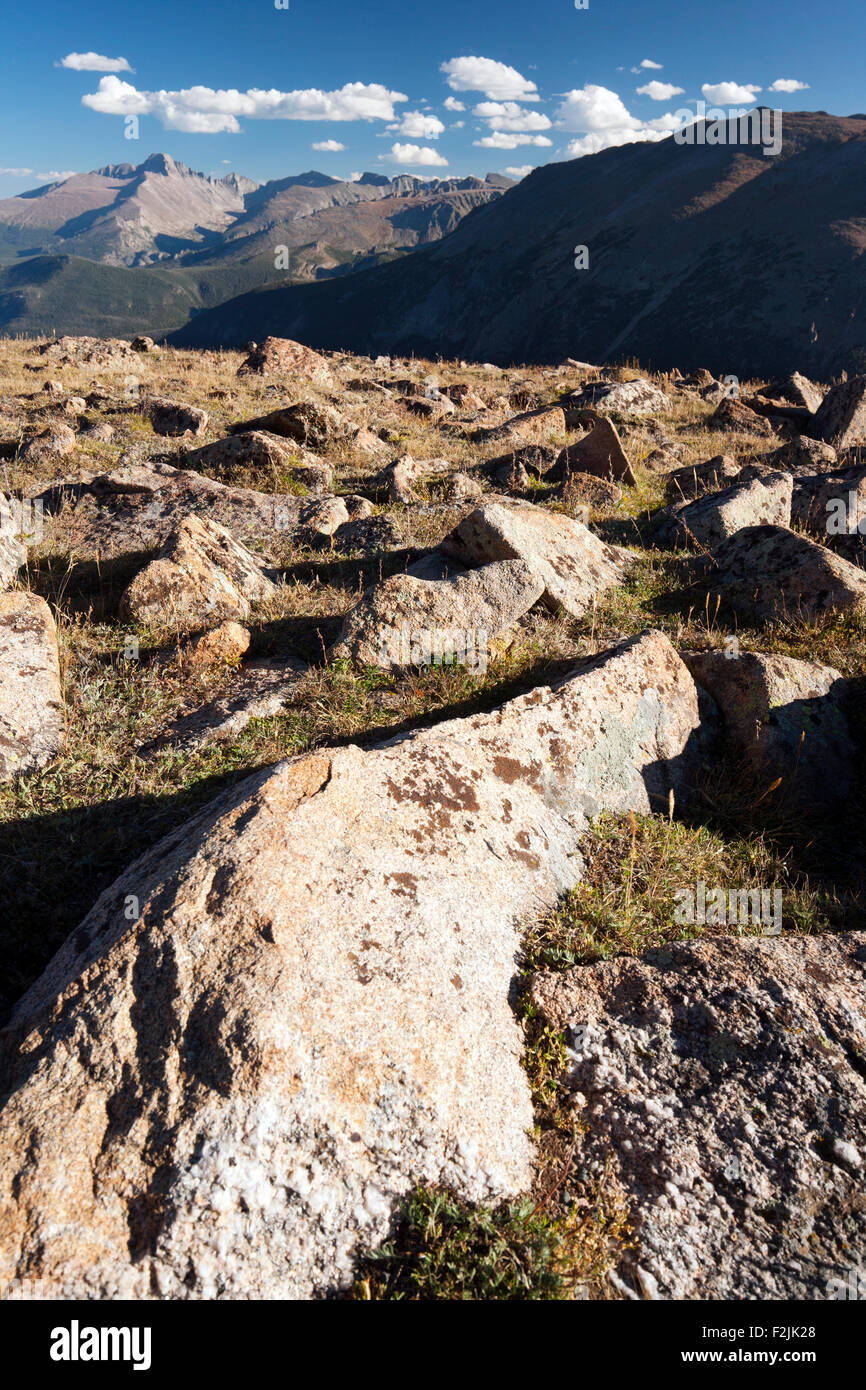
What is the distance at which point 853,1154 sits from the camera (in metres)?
2.39

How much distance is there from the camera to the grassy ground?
214 centimetres

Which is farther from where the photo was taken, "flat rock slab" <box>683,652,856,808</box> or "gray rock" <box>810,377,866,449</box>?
"gray rock" <box>810,377,866,449</box>

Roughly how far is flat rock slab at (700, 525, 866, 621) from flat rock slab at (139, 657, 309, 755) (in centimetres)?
476

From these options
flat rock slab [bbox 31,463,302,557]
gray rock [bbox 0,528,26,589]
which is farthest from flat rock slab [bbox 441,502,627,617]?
gray rock [bbox 0,528,26,589]

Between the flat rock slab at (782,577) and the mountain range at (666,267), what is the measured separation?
64.6m

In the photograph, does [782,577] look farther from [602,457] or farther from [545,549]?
[602,457]

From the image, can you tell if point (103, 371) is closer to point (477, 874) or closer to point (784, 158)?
point (477, 874)

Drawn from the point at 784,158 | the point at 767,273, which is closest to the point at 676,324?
the point at 767,273

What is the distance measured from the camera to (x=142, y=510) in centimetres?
827

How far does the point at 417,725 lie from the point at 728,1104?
10.0 ft

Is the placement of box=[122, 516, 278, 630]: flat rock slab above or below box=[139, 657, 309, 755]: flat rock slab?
above

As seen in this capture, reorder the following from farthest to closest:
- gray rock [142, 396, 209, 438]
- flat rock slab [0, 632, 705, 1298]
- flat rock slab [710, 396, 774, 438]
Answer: flat rock slab [710, 396, 774, 438] → gray rock [142, 396, 209, 438] → flat rock slab [0, 632, 705, 1298]

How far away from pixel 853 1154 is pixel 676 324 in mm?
91846

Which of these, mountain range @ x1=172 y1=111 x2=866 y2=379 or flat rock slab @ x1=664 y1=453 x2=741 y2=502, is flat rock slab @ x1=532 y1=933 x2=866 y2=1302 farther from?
mountain range @ x1=172 y1=111 x2=866 y2=379
